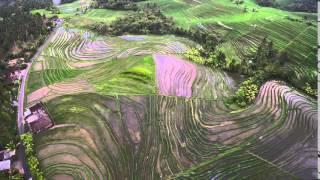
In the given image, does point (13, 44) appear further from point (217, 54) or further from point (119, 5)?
point (217, 54)

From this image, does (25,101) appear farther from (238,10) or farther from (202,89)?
(238,10)

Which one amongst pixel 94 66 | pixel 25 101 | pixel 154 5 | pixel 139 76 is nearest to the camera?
pixel 25 101

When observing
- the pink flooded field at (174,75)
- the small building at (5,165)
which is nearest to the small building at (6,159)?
the small building at (5,165)

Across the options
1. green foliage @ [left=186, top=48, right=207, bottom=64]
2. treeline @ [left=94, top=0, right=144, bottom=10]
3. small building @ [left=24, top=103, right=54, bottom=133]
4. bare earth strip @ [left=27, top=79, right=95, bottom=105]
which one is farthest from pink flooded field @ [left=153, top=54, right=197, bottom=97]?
treeline @ [left=94, top=0, right=144, bottom=10]

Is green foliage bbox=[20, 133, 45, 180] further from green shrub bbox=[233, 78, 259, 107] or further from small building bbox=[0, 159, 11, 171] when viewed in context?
green shrub bbox=[233, 78, 259, 107]

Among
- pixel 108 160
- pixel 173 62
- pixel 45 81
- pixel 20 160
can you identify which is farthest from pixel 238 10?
pixel 20 160

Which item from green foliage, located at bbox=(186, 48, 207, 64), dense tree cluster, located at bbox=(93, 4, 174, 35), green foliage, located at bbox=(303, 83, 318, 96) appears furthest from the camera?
dense tree cluster, located at bbox=(93, 4, 174, 35)
